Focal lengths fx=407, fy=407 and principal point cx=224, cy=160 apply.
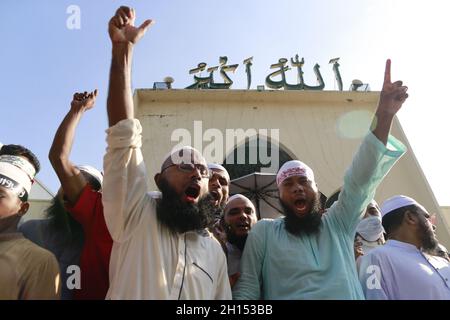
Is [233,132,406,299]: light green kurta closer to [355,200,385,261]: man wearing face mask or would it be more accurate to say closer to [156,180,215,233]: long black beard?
[156,180,215,233]: long black beard

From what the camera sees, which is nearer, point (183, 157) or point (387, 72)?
point (183, 157)

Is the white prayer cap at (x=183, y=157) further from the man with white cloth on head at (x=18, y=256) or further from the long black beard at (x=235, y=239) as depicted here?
the long black beard at (x=235, y=239)

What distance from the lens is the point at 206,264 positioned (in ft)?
6.83

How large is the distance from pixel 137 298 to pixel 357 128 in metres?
13.0

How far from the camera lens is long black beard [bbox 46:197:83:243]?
261 cm

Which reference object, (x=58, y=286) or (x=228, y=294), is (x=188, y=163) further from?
(x=58, y=286)

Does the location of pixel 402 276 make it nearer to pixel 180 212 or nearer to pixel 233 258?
pixel 233 258

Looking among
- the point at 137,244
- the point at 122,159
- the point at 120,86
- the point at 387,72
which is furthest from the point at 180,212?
the point at 387,72

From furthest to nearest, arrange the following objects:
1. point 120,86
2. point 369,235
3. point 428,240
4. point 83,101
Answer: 1. point 369,235
2. point 428,240
3. point 83,101
4. point 120,86

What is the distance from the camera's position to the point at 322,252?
2424mm

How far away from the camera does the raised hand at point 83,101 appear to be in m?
2.83

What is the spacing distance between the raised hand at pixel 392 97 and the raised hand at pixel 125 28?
4.85ft

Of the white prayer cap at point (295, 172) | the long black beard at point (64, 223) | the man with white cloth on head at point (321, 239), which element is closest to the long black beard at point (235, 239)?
the man with white cloth on head at point (321, 239)

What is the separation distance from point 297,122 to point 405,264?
11139mm
